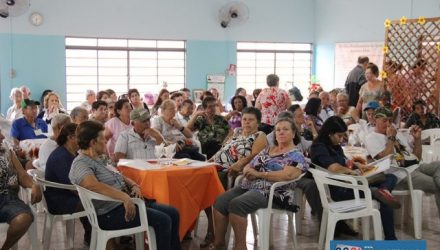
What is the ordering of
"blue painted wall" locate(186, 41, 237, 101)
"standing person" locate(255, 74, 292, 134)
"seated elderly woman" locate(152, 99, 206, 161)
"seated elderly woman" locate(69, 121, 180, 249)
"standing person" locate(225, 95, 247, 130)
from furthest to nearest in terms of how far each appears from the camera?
"blue painted wall" locate(186, 41, 237, 101) → "standing person" locate(255, 74, 292, 134) → "standing person" locate(225, 95, 247, 130) → "seated elderly woman" locate(152, 99, 206, 161) → "seated elderly woman" locate(69, 121, 180, 249)

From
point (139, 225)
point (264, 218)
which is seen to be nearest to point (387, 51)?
point (264, 218)

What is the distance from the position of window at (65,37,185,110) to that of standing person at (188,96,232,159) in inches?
210

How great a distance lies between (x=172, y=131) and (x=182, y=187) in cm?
166

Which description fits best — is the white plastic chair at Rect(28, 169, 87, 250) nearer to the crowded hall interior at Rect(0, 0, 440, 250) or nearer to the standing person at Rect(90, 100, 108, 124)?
the crowded hall interior at Rect(0, 0, 440, 250)

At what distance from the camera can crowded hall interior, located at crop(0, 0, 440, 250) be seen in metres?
3.74

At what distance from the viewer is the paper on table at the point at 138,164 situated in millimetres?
4031

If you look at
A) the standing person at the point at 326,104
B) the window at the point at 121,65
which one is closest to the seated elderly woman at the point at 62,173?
the standing person at the point at 326,104

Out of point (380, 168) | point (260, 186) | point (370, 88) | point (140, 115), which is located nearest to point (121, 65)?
point (370, 88)

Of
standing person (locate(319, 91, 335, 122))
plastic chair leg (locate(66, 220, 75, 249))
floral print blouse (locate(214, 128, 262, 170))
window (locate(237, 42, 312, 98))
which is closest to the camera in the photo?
plastic chair leg (locate(66, 220, 75, 249))

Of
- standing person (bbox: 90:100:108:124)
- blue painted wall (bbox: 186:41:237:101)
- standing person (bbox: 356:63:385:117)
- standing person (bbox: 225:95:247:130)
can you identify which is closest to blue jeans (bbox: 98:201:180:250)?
standing person (bbox: 90:100:108:124)

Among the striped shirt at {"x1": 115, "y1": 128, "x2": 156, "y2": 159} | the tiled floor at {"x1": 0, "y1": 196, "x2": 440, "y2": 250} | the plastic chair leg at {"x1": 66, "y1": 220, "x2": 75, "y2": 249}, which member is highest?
the striped shirt at {"x1": 115, "y1": 128, "x2": 156, "y2": 159}

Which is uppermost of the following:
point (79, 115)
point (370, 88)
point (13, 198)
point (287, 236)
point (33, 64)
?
point (33, 64)

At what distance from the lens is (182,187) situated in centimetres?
398

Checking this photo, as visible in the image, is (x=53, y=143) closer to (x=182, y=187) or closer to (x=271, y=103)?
(x=182, y=187)
